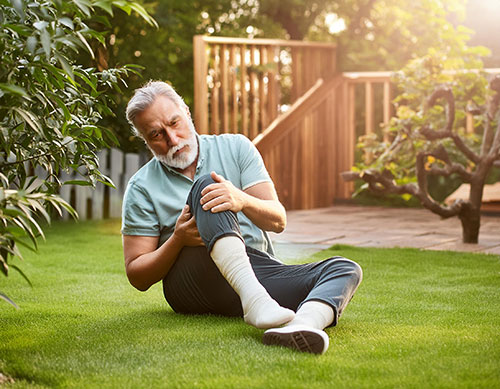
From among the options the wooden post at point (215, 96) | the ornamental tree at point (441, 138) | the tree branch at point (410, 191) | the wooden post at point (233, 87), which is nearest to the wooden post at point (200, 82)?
the wooden post at point (215, 96)

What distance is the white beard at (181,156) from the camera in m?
2.63

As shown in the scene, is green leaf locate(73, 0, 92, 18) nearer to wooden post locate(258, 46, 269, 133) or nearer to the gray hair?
the gray hair

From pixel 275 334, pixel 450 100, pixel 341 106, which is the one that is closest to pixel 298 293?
pixel 275 334

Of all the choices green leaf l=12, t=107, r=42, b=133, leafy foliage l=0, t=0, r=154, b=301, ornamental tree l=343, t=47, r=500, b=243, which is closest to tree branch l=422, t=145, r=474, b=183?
ornamental tree l=343, t=47, r=500, b=243

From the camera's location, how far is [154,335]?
96.2 inches

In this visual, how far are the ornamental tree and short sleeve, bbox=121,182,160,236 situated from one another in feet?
7.01

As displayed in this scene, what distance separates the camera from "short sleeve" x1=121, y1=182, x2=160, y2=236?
2.65m

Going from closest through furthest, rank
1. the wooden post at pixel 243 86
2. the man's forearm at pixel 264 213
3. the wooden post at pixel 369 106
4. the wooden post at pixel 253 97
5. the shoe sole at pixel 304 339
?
the shoe sole at pixel 304 339 → the man's forearm at pixel 264 213 → the wooden post at pixel 243 86 → the wooden post at pixel 253 97 → the wooden post at pixel 369 106

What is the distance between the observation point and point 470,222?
15.0 ft

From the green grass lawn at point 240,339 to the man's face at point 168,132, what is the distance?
1.80 feet

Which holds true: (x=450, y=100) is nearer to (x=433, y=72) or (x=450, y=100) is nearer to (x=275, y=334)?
(x=433, y=72)

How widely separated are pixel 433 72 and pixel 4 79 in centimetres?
339

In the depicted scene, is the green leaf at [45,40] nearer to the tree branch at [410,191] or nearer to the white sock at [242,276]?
the white sock at [242,276]

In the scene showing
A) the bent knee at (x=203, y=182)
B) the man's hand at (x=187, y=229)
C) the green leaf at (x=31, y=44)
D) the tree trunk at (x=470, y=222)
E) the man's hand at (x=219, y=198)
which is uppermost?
the green leaf at (x=31, y=44)
